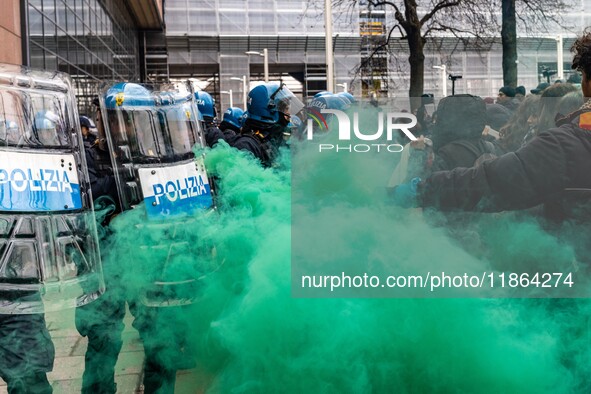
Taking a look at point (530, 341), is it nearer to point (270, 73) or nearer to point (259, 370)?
point (259, 370)

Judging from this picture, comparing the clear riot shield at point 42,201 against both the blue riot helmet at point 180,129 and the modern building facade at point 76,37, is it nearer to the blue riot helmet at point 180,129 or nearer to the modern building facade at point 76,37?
the blue riot helmet at point 180,129

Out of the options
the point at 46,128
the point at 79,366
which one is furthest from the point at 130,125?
the point at 79,366

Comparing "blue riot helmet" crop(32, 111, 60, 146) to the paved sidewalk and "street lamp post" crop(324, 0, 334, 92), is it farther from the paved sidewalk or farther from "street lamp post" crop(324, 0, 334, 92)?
"street lamp post" crop(324, 0, 334, 92)

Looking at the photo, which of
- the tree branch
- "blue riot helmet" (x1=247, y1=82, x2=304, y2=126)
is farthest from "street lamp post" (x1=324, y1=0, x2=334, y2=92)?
"blue riot helmet" (x1=247, y1=82, x2=304, y2=126)

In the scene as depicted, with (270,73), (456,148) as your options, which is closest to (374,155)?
(456,148)

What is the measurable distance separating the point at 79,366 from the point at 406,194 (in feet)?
8.61

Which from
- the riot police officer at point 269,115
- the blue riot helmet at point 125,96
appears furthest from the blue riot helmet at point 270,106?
the blue riot helmet at point 125,96

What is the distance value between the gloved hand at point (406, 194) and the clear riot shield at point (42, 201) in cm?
121

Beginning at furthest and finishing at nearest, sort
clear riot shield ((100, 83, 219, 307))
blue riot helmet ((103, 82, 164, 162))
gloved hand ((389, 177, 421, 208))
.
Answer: blue riot helmet ((103, 82, 164, 162)) → clear riot shield ((100, 83, 219, 307)) → gloved hand ((389, 177, 421, 208))

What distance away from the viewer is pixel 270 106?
5117 millimetres

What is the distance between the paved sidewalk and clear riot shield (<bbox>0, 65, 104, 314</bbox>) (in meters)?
0.37

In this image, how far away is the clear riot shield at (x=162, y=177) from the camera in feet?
10.4

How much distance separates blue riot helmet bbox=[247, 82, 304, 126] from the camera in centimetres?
508

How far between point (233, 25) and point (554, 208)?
106 ft
